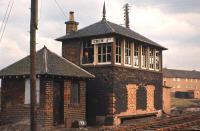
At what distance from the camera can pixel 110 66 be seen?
25.7 meters

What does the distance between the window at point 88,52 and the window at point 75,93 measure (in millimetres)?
3287

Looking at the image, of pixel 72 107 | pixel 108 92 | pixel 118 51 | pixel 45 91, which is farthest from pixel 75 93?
pixel 118 51

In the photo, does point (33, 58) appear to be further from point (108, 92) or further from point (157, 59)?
point (157, 59)

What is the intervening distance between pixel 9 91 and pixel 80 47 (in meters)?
6.76

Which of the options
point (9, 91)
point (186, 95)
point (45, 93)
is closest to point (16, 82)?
point (9, 91)

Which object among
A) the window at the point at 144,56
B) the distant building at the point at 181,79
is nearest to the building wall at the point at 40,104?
the window at the point at 144,56

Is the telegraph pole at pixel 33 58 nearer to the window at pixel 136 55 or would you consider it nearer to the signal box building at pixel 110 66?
the signal box building at pixel 110 66

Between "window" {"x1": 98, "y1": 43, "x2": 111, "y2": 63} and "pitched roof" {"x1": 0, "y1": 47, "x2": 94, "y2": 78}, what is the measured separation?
180 centimetres

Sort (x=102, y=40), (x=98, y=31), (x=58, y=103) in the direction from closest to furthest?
(x=58, y=103) < (x=102, y=40) < (x=98, y=31)

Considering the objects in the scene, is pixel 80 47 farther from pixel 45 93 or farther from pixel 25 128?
pixel 25 128

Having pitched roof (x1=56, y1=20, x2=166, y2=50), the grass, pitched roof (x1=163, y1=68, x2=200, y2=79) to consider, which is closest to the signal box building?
pitched roof (x1=56, y1=20, x2=166, y2=50)

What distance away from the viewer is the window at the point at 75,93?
23781 millimetres

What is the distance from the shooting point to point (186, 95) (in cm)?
7944

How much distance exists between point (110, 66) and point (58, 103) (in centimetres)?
496
